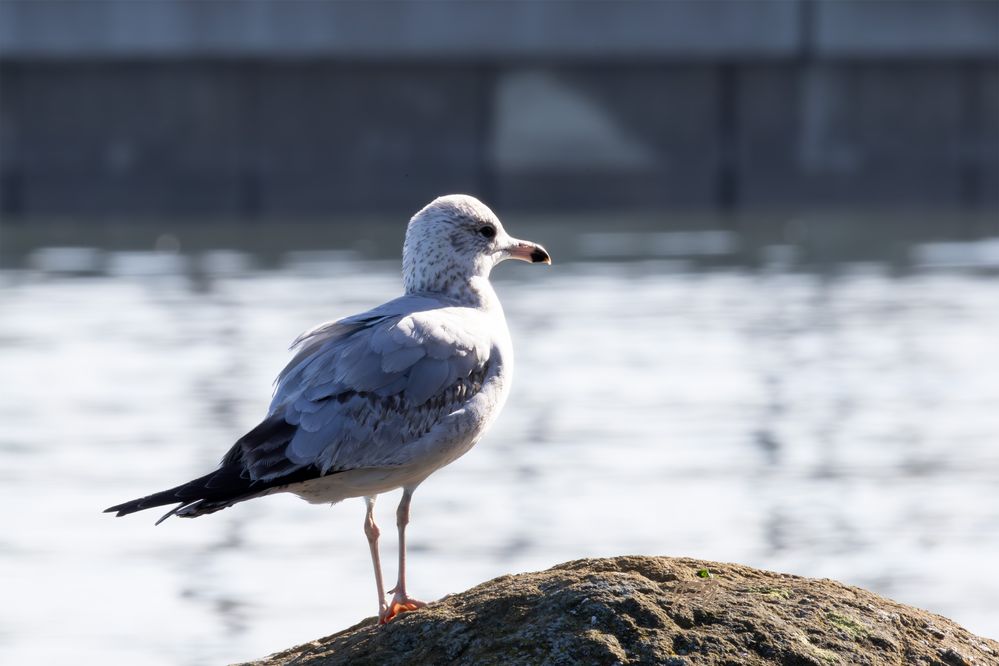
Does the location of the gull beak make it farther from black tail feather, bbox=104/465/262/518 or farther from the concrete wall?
the concrete wall

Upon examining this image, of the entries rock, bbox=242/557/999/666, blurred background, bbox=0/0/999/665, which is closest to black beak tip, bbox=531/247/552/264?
rock, bbox=242/557/999/666

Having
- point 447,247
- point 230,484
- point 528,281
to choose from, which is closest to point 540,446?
point 447,247

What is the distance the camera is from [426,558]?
9.33 metres

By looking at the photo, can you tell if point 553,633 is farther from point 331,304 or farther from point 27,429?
point 331,304

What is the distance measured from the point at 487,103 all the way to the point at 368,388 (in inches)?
780

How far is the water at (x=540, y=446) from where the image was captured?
29.2ft

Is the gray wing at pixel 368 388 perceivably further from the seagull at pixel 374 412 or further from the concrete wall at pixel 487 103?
the concrete wall at pixel 487 103

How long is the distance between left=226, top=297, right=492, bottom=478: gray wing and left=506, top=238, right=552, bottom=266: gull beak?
62 cm

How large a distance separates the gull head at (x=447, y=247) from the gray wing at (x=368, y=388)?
0.28 metres

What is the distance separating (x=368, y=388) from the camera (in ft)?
19.8

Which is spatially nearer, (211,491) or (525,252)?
(211,491)

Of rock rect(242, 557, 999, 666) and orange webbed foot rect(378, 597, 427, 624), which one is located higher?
rock rect(242, 557, 999, 666)

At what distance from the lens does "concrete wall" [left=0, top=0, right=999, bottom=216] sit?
2469 centimetres

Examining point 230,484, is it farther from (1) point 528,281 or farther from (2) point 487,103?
(2) point 487,103
